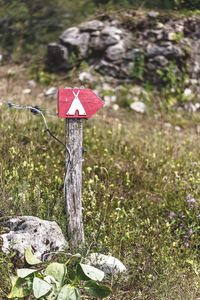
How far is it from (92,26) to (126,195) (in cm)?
481

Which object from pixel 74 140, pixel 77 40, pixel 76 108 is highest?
pixel 76 108

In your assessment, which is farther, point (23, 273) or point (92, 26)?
point (92, 26)

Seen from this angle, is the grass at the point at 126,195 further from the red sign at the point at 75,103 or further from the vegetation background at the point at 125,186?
the red sign at the point at 75,103

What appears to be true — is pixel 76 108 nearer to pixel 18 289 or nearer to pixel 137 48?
pixel 18 289

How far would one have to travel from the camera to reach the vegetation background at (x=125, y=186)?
2588 mm

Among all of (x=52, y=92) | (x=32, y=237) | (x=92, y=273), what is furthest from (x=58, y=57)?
(x=92, y=273)

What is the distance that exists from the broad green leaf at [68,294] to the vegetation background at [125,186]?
38 cm

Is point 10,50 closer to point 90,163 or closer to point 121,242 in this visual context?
point 90,163

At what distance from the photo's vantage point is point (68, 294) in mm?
2057

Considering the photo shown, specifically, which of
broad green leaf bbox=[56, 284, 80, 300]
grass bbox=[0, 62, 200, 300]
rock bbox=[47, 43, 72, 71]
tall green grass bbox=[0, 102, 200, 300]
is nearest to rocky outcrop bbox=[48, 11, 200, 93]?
rock bbox=[47, 43, 72, 71]

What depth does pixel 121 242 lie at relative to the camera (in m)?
2.86

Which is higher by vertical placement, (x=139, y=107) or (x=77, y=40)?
(x=77, y=40)

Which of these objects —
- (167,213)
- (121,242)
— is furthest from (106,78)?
(121,242)

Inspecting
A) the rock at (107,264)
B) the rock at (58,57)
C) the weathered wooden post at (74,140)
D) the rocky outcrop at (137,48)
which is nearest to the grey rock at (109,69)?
the rocky outcrop at (137,48)
